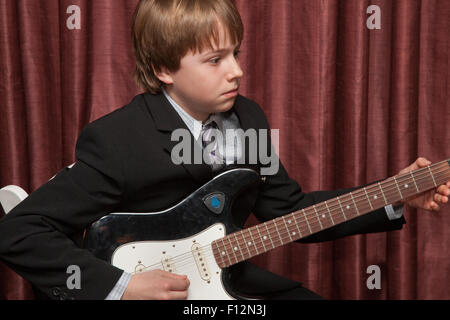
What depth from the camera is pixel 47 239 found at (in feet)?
3.30

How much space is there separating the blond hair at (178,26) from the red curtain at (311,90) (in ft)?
1.48

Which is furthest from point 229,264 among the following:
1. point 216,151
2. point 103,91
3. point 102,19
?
point 102,19

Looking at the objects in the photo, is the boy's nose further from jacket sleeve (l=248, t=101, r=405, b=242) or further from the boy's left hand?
the boy's left hand

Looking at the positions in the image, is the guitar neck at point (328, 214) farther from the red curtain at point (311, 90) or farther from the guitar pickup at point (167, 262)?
the red curtain at point (311, 90)

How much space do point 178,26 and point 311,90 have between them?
2.07 ft

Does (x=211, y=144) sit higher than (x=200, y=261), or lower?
higher

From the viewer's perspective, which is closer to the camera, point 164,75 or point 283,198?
point 164,75

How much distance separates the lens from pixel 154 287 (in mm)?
1026

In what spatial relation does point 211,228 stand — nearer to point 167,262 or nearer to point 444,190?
point 167,262

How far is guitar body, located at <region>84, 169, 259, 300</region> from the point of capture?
1.06 m

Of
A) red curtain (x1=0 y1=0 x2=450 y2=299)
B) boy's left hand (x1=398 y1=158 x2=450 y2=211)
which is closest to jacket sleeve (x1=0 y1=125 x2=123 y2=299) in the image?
red curtain (x1=0 y1=0 x2=450 y2=299)

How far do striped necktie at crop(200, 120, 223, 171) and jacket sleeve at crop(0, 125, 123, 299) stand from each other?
9.3 inches

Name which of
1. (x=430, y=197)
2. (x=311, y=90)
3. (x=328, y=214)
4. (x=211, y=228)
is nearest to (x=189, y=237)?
(x=211, y=228)

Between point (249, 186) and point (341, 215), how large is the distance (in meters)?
0.22
